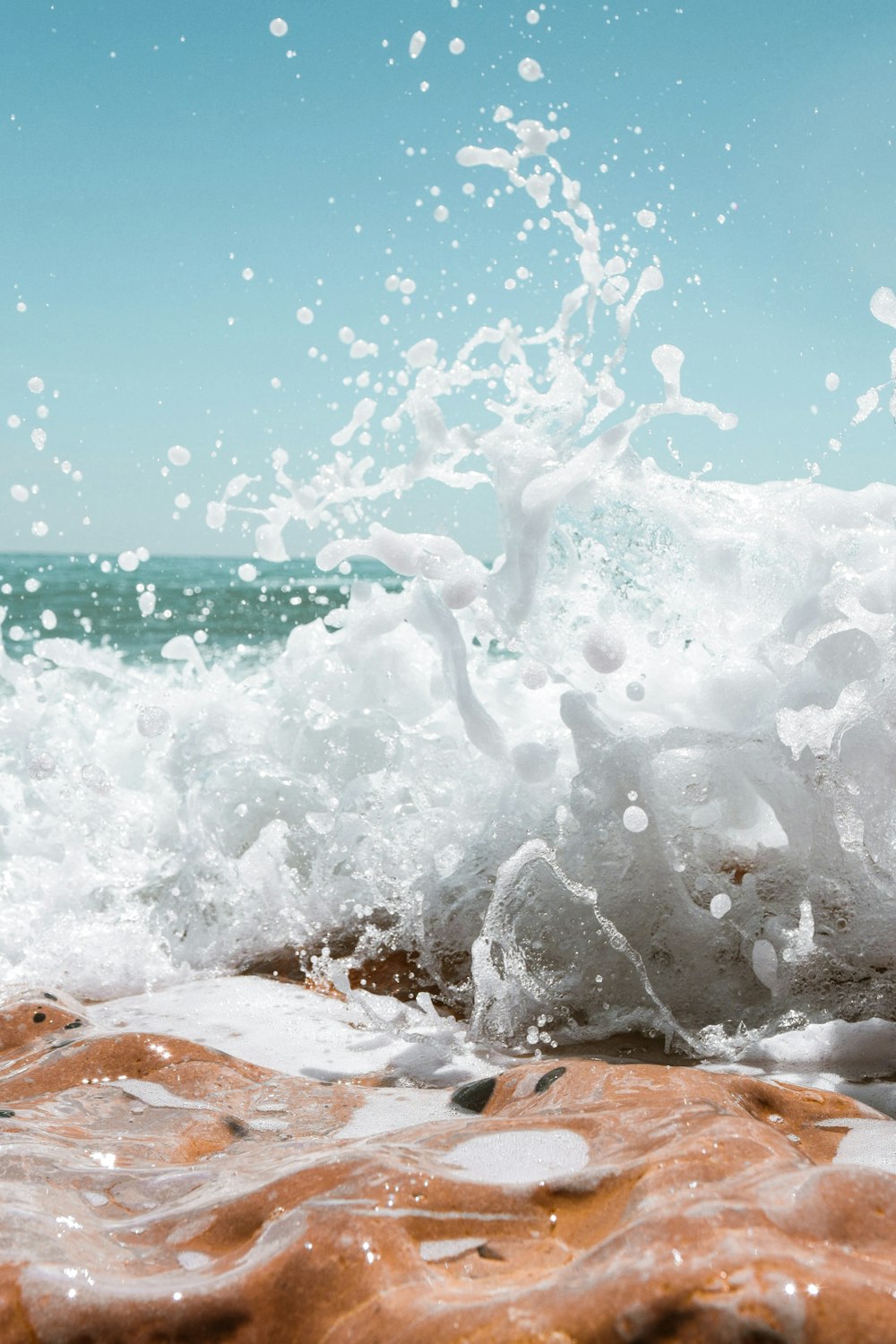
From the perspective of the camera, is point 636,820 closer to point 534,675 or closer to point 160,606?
point 534,675

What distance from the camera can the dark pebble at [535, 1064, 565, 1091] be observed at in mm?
1620

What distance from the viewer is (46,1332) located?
0.91 meters

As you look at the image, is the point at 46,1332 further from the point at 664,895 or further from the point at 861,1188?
the point at 664,895

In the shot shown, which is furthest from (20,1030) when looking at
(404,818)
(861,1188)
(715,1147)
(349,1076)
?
(861,1188)

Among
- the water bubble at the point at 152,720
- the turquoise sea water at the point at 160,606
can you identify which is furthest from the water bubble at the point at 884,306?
the turquoise sea water at the point at 160,606

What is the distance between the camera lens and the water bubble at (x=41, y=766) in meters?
4.01

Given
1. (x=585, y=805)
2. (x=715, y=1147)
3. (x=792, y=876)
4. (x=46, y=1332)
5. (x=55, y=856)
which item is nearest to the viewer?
(x=46, y=1332)

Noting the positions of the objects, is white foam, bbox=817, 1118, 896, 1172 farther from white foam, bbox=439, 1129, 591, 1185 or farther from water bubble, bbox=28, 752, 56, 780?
water bubble, bbox=28, 752, 56, 780

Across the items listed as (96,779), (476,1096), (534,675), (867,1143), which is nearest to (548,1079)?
(476,1096)

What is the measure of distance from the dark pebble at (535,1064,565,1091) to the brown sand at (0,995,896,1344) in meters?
0.11

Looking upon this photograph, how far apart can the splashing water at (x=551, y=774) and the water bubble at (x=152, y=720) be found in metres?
0.02

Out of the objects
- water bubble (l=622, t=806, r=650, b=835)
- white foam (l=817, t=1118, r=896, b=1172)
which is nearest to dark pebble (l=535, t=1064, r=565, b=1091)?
white foam (l=817, t=1118, r=896, b=1172)

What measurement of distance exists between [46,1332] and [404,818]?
2.33 metres

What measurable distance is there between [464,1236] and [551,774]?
2.12m
